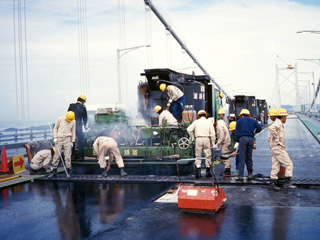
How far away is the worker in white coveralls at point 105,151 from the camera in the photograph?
425 inches

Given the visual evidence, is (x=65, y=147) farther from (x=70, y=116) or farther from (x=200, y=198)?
(x=200, y=198)

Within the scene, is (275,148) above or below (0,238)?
above

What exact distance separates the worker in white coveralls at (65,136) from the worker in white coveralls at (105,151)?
113cm

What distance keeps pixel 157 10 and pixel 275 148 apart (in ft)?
116

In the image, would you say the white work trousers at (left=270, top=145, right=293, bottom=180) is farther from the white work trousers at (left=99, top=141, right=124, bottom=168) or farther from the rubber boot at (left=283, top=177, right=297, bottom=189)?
the white work trousers at (left=99, top=141, right=124, bottom=168)

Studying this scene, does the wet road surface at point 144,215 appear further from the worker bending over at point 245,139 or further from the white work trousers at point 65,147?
the white work trousers at point 65,147

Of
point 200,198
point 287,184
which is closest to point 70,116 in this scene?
point 200,198

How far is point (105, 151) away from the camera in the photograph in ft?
35.5

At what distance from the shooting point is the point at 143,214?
6.97 meters

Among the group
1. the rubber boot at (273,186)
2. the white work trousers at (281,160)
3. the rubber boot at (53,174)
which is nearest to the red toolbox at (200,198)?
the rubber boot at (273,186)

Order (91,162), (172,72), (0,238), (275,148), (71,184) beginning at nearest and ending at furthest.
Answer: (0,238), (275,148), (71,184), (91,162), (172,72)

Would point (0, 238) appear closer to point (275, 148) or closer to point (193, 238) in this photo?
point (193, 238)

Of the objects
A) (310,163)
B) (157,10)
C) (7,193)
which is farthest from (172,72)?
(157,10)

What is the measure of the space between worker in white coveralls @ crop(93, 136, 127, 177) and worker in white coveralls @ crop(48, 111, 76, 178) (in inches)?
44.7
